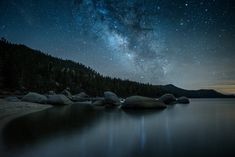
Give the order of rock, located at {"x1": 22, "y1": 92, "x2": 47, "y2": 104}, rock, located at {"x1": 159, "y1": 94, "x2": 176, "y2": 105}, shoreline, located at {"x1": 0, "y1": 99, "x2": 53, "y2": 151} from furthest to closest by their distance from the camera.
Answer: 1. rock, located at {"x1": 159, "y1": 94, "x2": 176, "y2": 105}
2. rock, located at {"x1": 22, "y1": 92, "x2": 47, "y2": 104}
3. shoreline, located at {"x1": 0, "y1": 99, "x2": 53, "y2": 151}

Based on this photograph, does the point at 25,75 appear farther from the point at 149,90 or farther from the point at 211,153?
the point at 211,153

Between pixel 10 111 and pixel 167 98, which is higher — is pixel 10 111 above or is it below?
below

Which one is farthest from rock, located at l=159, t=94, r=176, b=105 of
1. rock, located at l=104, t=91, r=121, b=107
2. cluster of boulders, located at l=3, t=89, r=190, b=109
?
rock, located at l=104, t=91, r=121, b=107

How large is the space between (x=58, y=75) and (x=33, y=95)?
7148 centimetres

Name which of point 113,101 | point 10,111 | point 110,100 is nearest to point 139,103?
point 113,101

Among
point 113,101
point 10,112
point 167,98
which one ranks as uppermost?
point 167,98

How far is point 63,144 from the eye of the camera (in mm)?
7828

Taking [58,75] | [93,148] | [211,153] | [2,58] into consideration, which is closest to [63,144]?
[93,148]

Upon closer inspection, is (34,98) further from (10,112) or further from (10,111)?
(10,112)

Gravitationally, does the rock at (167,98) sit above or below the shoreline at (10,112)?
above

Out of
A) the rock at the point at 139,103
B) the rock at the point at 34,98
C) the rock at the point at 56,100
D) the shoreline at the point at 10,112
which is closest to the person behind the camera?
the shoreline at the point at 10,112

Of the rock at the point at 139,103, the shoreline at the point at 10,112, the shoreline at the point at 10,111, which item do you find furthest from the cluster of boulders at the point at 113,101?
the shoreline at the point at 10,112

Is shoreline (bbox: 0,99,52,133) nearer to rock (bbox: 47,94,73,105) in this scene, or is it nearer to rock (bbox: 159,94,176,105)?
rock (bbox: 47,94,73,105)

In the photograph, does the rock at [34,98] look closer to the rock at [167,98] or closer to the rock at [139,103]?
the rock at [139,103]
